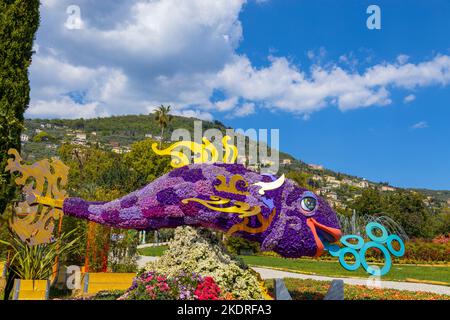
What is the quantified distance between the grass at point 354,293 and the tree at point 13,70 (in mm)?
6581

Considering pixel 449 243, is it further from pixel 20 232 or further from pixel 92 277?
pixel 20 232

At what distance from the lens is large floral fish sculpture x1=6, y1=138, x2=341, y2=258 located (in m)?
7.84

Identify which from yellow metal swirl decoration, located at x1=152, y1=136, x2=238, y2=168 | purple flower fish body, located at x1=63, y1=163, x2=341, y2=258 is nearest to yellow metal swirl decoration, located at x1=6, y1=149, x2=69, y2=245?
purple flower fish body, located at x1=63, y1=163, x2=341, y2=258

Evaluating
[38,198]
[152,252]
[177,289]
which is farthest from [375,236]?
[152,252]

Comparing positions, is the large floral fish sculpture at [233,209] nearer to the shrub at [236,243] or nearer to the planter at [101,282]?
the planter at [101,282]

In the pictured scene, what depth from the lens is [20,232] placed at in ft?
26.0

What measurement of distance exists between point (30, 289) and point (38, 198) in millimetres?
1837

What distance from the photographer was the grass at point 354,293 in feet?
33.5

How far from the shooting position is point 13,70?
32.1ft

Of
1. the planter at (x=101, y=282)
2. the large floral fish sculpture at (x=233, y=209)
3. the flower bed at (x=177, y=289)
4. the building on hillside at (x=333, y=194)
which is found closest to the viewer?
the flower bed at (x=177, y=289)

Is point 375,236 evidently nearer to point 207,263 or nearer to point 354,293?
point 207,263

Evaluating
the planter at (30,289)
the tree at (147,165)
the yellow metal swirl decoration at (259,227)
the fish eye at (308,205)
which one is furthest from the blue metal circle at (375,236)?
the tree at (147,165)

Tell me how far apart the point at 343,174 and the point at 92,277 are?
543 ft
